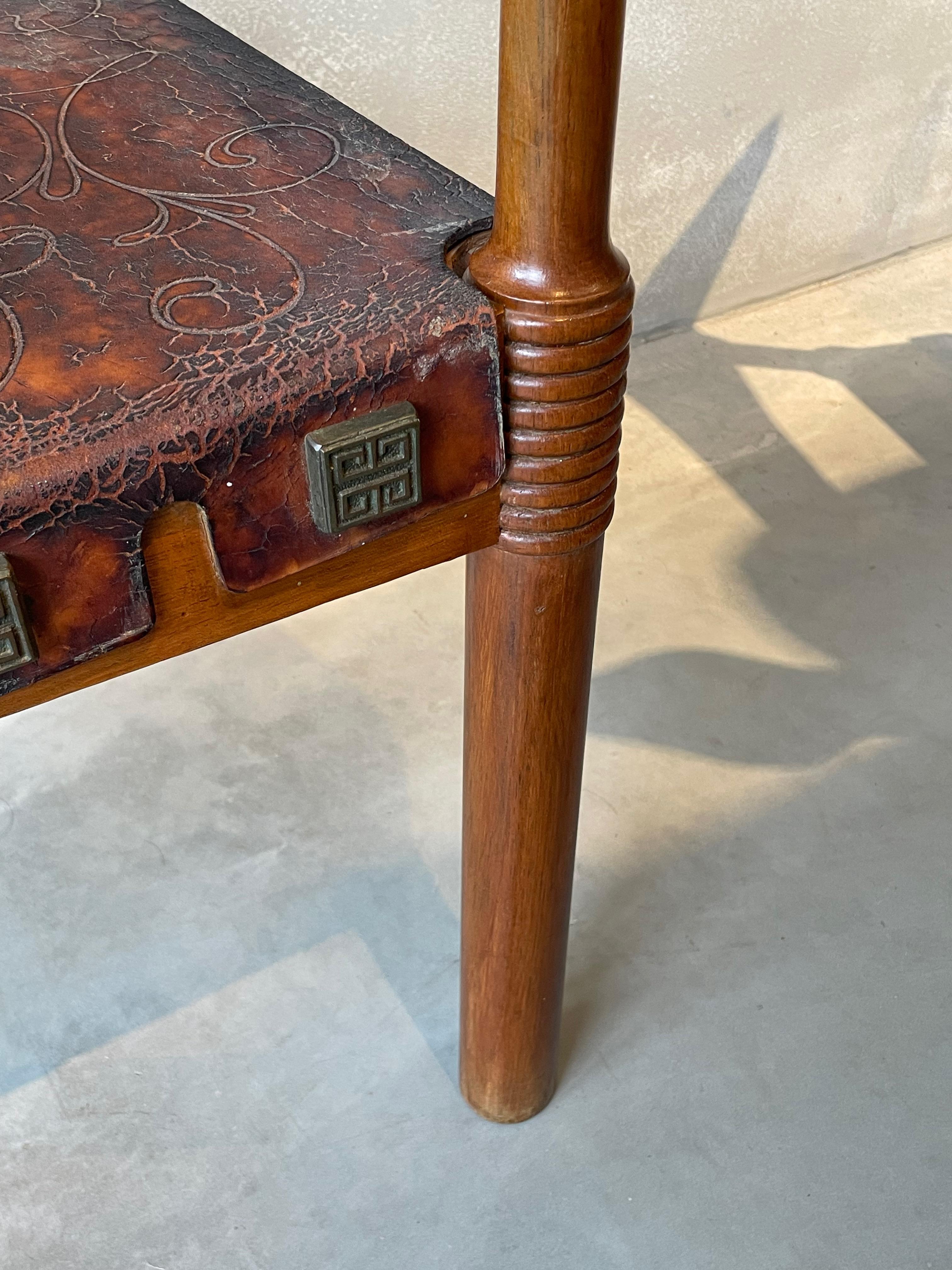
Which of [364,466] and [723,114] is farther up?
[364,466]

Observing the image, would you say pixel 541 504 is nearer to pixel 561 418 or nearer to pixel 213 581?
pixel 561 418

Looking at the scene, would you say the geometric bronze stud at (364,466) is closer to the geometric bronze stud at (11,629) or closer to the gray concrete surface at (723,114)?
the geometric bronze stud at (11,629)

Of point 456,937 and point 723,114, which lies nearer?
point 456,937

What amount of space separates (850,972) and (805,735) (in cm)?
27

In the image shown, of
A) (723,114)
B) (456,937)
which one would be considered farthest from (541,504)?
(723,114)

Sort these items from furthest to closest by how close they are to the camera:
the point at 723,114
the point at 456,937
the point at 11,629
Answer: the point at 723,114 → the point at 456,937 → the point at 11,629

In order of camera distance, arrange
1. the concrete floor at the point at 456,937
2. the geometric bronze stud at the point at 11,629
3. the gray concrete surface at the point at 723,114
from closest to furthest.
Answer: the geometric bronze stud at the point at 11,629 < the concrete floor at the point at 456,937 < the gray concrete surface at the point at 723,114

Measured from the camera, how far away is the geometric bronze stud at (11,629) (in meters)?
0.49

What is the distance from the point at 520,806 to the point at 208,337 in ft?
1.09

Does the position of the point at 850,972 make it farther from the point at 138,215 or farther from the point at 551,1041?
the point at 138,215

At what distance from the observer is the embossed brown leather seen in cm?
51

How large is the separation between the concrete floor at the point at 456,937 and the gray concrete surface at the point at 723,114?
47cm

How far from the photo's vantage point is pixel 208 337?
55 centimetres

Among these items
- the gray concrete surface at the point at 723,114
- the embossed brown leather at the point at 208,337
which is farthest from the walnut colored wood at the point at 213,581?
the gray concrete surface at the point at 723,114
